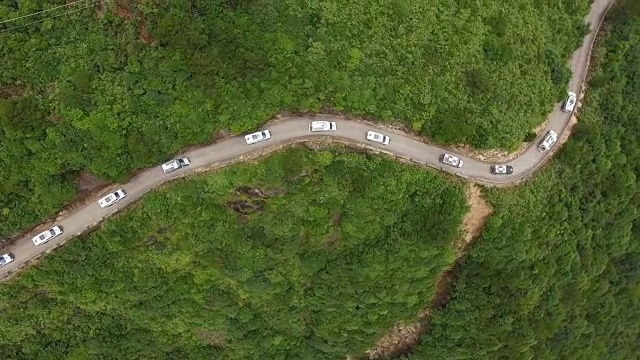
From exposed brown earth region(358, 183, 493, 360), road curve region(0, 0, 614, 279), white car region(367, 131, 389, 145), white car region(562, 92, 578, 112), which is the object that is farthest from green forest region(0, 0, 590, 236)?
white car region(562, 92, 578, 112)

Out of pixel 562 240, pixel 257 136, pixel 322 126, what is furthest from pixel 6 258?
pixel 562 240

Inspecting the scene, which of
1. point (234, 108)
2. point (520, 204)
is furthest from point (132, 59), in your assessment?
point (520, 204)

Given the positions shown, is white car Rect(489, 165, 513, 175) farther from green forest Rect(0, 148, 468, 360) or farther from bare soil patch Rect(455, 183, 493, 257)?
green forest Rect(0, 148, 468, 360)

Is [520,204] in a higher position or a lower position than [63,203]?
lower

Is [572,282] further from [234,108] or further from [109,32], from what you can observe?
[109,32]

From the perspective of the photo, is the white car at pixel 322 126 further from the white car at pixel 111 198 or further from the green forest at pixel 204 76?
the white car at pixel 111 198
